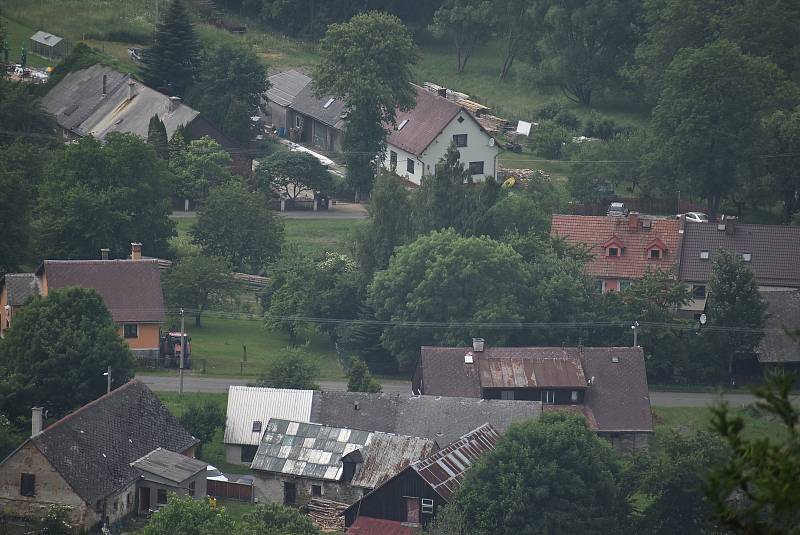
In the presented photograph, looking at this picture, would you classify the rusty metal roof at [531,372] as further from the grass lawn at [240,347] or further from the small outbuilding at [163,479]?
the small outbuilding at [163,479]

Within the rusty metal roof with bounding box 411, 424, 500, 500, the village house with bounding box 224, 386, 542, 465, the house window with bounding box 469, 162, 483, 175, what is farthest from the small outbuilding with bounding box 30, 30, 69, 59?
the rusty metal roof with bounding box 411, 424, 500, 500

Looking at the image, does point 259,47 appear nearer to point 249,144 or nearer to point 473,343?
point 249,144

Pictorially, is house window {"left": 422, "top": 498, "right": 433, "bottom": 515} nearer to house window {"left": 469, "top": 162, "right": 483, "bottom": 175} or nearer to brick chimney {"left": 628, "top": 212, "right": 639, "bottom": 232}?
brick chimney {"left": 628, "top": 212, "right": 639, "bottom": 232}

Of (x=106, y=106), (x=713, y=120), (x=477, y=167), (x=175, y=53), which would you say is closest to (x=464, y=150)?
(x=477, y=167)

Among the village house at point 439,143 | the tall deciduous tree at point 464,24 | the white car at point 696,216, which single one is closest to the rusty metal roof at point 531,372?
the white car at point 696,216

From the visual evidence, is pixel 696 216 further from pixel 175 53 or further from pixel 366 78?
pixel 175 53

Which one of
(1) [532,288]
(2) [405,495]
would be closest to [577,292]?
(1) [532,288]
